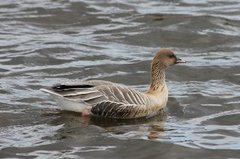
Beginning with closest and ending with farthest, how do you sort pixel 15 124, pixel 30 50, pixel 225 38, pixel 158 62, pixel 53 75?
pixel 15 124 → pixel 158 62 → pixel 53 75 → pixel 30 50 → pixel 225 38

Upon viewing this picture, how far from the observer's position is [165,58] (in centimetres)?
1477

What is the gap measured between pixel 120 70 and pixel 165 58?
2.20 meters

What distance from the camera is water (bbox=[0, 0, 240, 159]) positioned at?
12.4m

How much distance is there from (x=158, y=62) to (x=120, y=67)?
2264 millimetres

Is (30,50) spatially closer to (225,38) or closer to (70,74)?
(70,74)

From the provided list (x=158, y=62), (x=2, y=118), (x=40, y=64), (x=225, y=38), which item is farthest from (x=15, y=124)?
(x=225, y=38)

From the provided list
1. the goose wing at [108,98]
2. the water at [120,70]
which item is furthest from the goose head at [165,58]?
the goose wing at [108,98]

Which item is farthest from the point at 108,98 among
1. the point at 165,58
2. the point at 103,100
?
the point at 165,58

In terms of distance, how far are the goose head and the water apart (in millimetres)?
757

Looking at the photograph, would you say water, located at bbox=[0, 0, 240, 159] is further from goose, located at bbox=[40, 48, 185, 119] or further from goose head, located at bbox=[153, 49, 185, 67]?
goose head, located at bbox=[153, 49, 185, 67]

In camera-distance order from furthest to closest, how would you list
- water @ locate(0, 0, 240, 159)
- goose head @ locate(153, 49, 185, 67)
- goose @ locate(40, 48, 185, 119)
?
goose head @ locate(153, 49, 185, 67) → goose @ locate(40, 48, 185, 119) → water @ locate(0, 0, 240, 159)

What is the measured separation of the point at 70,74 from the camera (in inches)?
647

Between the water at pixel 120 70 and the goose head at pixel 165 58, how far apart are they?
0.76 meters

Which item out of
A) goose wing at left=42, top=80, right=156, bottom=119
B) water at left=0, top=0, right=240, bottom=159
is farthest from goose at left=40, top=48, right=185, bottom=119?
water at left=0, top=0, right=240, bottom=159
